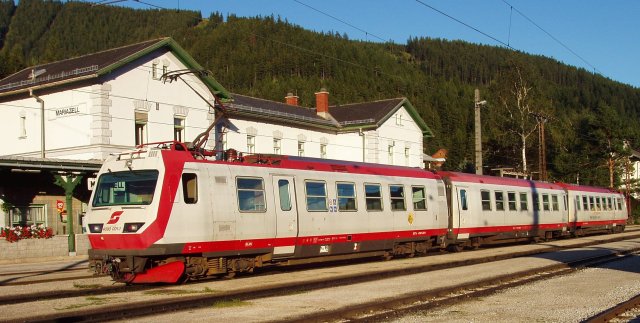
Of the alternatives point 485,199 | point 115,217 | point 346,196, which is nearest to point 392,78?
point 485,199

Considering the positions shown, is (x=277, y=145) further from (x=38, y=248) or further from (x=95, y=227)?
(x=95, y=227)

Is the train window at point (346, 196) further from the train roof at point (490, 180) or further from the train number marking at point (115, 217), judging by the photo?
the train number marking at point (115, 217)

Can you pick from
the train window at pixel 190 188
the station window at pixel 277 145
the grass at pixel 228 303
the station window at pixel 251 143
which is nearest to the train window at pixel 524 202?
the station window at pixel 251 143

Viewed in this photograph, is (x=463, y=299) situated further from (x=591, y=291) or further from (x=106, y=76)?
(x=106, y=76)

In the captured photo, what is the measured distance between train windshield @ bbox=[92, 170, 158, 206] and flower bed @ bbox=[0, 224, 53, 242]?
11268mm

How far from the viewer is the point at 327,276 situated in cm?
1631

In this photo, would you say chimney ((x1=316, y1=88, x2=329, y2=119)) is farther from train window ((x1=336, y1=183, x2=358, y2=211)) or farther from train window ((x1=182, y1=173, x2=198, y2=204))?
train window ((x1=182, y1=173, x2=198, y2=204))

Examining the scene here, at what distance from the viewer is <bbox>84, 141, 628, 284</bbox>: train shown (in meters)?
14.0

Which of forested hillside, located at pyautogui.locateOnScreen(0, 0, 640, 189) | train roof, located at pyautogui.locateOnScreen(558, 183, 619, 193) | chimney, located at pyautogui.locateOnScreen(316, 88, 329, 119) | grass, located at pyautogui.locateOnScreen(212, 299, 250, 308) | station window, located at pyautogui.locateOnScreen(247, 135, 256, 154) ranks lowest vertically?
grass, located at pyautogui.locateOnScreen(212, 299, 250, 308)

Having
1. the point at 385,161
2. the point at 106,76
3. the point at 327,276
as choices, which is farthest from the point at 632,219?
the point at 327,276

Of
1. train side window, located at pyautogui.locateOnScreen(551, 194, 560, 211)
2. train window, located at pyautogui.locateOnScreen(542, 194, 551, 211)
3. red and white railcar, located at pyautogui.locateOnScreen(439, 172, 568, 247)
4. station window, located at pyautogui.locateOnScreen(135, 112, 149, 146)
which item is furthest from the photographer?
station window, located at pyautogui.locateOnScreen(135, 112, 149, 146)

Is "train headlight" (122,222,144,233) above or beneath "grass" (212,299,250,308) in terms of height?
above

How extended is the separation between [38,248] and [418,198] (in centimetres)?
1372

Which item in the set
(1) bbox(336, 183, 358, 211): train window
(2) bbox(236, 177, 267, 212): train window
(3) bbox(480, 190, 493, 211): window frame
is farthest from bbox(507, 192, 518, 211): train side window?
(2) bbox(236, 177, 267, 212): train window
